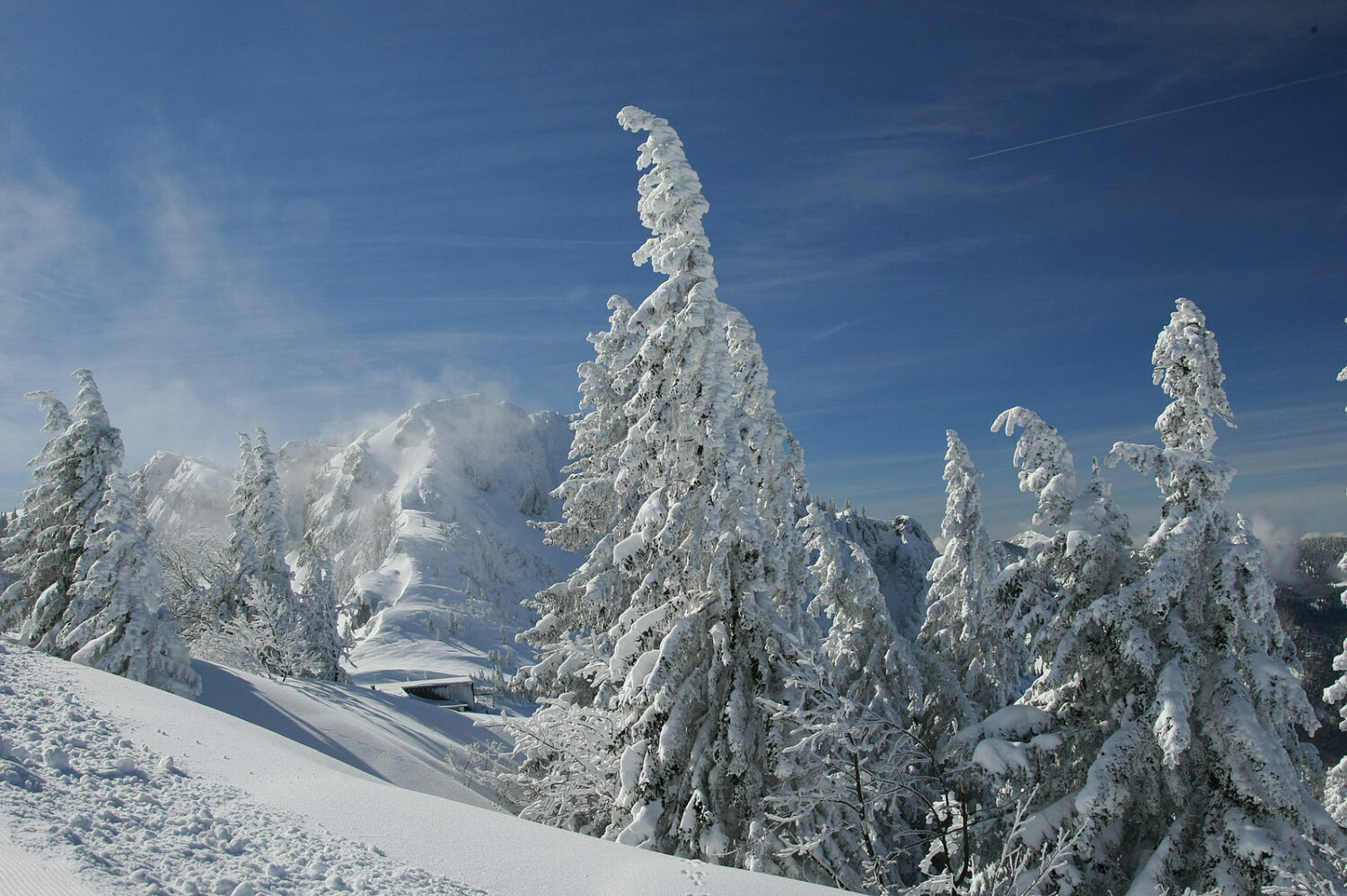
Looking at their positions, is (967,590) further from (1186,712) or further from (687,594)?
(687,594)

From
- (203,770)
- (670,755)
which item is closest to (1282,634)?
(670,755)

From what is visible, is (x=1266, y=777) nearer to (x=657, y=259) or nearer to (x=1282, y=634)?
(x=1282, y=634)

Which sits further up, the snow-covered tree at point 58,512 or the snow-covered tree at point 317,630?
the snow-covered tree at point 58,512

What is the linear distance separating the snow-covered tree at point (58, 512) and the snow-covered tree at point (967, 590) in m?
25.7

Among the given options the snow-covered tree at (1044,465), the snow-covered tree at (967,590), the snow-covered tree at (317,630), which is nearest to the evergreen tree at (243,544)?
the snow-covered tree at (317,630)

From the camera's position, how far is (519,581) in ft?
639

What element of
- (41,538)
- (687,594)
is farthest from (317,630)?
(687,594)

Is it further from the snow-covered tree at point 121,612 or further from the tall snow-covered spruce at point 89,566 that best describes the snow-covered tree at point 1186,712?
the tall snow-covered spruce at point 89,566

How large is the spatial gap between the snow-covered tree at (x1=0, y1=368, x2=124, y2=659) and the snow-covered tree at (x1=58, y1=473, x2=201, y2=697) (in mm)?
753

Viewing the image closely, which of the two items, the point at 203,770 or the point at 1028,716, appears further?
the point at 1028,716

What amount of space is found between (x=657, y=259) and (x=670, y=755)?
7384 mm

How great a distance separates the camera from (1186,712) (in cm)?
945

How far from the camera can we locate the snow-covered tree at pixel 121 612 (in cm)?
2108

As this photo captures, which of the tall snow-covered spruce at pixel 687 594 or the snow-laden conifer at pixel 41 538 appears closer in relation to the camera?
the tall snow-covered spruce at pixel 687 594
